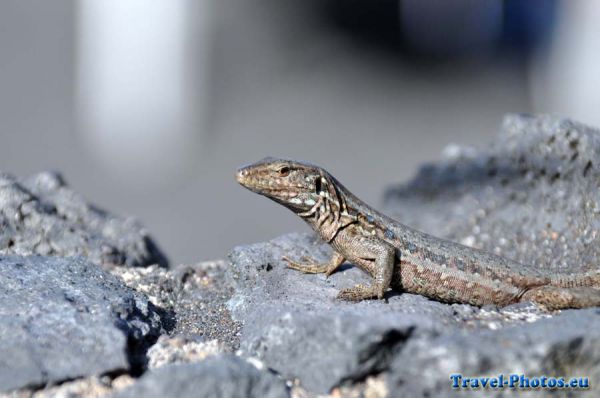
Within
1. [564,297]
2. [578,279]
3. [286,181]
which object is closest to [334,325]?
[286,181]

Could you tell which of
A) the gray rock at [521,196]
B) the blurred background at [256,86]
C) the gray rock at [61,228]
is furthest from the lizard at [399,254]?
the blurred background at [256,86]

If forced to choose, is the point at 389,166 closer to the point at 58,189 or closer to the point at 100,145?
the point at 100,145

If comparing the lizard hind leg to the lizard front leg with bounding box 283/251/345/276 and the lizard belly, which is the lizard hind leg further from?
the lizard front leg with bounding box 283/251/345/276

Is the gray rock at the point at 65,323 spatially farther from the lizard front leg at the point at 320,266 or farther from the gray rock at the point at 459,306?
the lizard front leg at the point at 320,266

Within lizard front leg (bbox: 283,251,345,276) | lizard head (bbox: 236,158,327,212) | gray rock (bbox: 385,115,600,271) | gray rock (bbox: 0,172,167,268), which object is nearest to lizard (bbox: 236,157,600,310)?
lizard head (bbox: 236,158,327,212)

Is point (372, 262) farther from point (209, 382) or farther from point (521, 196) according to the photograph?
point (521, 196)
